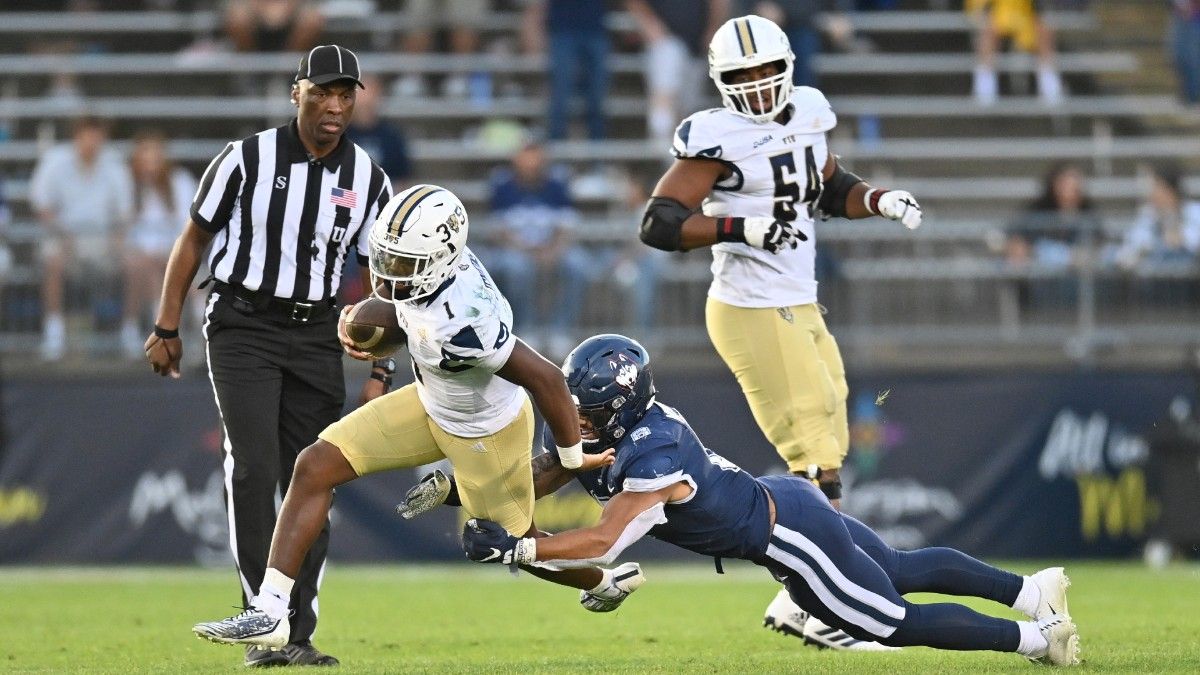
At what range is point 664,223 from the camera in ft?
21.6

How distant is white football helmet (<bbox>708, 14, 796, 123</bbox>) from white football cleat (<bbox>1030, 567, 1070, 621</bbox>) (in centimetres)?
205

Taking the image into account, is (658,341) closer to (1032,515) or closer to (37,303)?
(1032,515)

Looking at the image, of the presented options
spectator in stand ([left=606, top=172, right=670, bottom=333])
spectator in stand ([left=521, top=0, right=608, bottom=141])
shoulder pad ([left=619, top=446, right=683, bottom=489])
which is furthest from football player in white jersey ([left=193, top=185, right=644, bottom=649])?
spectator in stand ([left=521, top=0, right=608, bottom=141])

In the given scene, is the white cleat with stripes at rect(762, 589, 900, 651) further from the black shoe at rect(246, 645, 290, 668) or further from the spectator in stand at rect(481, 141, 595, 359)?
the spectator in stand at rect(481, 141, 595, 359)

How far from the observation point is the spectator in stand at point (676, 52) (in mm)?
14352

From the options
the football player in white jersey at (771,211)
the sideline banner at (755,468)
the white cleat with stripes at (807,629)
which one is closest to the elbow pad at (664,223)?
the football player in white jersey at (771,211)

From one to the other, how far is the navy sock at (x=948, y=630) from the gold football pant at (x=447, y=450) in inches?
52.4

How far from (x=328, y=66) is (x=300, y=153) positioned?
14.0 inches

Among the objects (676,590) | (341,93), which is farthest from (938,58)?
(341,93)

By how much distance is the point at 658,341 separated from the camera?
470 inches

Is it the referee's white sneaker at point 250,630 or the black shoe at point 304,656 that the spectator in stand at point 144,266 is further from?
the referee's white sneaker at point 250,630

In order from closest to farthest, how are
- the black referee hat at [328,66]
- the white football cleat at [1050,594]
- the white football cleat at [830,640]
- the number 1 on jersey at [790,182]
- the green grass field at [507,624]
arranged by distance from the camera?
the white football cleat at [1050,594] → the green grass field at [507,624] → the black referee hat at [328,66] → the white football cleat at [830,640] → the number 1 on jersey at [790,182]

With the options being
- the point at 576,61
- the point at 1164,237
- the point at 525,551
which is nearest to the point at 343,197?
the point at 525,551

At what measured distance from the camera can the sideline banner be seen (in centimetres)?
1146
